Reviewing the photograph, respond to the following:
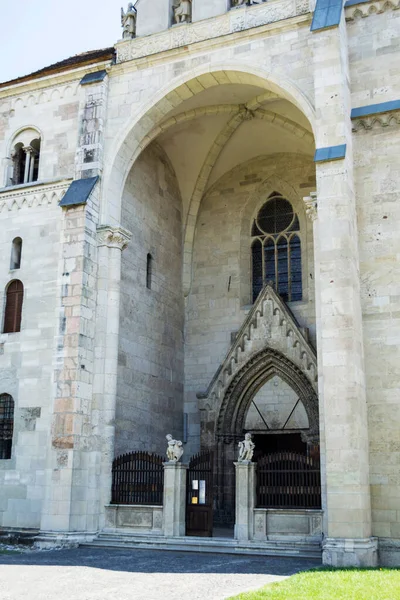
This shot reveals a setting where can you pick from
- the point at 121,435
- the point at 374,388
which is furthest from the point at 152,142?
the point at 374,388

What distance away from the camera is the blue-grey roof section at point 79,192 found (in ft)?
56.2

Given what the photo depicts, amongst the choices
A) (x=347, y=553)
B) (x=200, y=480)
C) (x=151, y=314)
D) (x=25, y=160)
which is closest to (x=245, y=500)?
(x=200, y=480)

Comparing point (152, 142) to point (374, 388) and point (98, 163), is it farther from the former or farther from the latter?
point (374, 388)

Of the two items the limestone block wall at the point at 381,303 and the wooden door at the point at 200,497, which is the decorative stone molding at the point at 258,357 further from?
the limestone block wall at the point at 381,303

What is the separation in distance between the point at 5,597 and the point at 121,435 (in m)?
8.47

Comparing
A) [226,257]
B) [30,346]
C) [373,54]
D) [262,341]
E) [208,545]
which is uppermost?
[373,54]

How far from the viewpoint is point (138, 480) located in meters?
16.2

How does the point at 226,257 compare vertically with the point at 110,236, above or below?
above

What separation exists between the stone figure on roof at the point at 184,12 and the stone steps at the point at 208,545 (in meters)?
12.8

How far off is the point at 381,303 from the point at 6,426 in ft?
30.8

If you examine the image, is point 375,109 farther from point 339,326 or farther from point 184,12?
point 184,12

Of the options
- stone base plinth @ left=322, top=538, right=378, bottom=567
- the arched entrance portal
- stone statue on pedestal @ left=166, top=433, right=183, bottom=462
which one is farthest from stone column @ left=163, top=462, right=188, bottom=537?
stone base plinth @ left=322, top=538, right=378, bottom=567

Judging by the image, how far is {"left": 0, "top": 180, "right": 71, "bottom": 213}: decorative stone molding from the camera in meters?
18.2

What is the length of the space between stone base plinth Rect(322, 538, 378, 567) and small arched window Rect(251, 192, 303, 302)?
926cm
